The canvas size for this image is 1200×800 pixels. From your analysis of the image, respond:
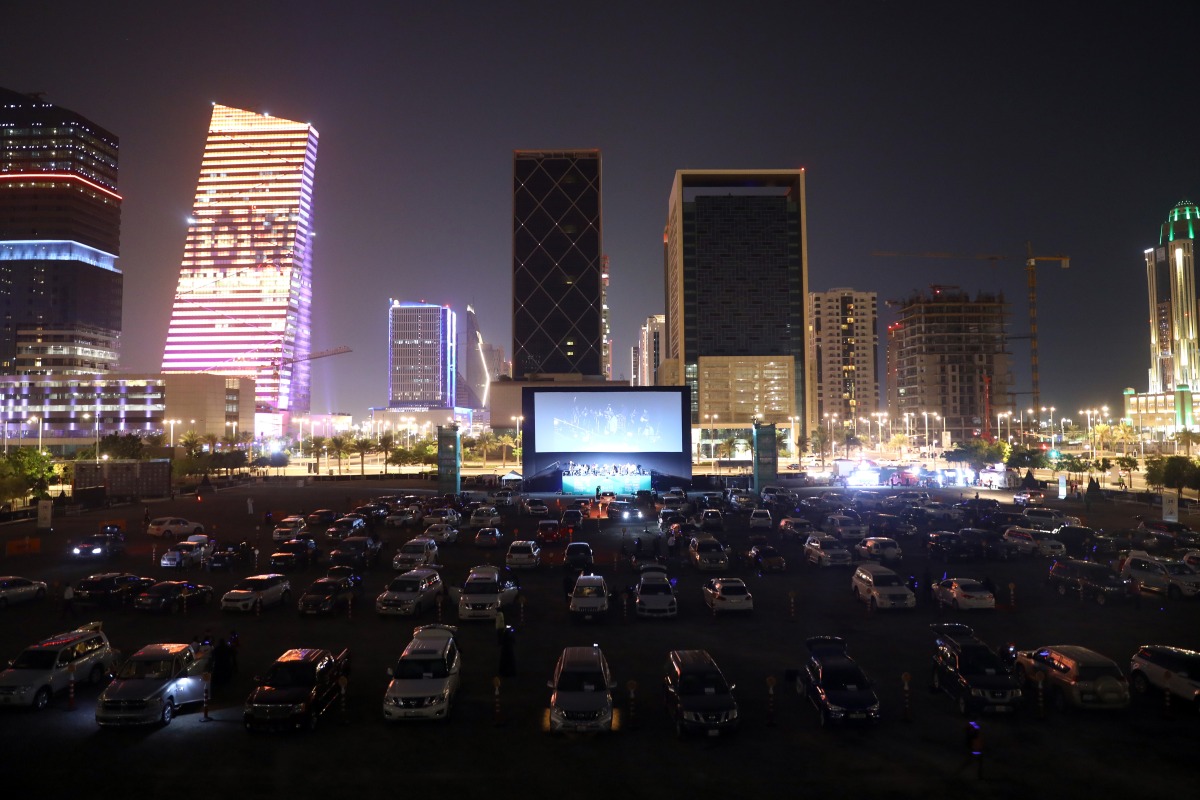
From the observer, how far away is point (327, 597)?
19.6 meters

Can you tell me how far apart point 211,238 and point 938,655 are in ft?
674

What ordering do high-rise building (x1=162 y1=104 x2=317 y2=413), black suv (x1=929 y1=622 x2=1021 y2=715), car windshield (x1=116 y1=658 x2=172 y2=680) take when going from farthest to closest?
high-rise building (x1=162 y1=104 x2=317 y2=413) → car windshield (x1=116 y1=658 x2=172 y2=680) → black suv (x1=929 y1=622 x2=1021 y2=715)

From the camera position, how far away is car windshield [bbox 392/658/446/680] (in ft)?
41.2

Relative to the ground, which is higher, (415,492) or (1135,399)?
(1135,399)

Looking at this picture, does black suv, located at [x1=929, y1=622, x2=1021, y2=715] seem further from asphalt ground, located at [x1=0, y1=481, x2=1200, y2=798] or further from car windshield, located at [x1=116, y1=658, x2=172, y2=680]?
car windshield, located at [x1=116, y1=658, x2=172, y2=680]

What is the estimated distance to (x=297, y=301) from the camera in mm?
189750

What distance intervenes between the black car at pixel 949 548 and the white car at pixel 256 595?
22.8 meters

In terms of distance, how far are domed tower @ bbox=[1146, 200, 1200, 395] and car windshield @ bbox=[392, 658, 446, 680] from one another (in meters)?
171

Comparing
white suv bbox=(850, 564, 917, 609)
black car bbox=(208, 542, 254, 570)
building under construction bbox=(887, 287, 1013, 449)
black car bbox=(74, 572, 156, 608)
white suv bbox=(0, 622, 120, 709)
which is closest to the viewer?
white suv bbox=(0, 622, 120, 709)

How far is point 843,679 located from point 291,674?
9.14 meters

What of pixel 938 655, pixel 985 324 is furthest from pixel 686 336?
pixel 938 655

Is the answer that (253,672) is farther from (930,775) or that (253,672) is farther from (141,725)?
(930,775)

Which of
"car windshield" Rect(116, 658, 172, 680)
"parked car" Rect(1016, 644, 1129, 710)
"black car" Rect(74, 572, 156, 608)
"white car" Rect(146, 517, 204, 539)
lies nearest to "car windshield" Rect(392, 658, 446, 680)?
"car windshield" Rect(116, 658, 172, 680)

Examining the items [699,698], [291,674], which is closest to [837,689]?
[699,698]
